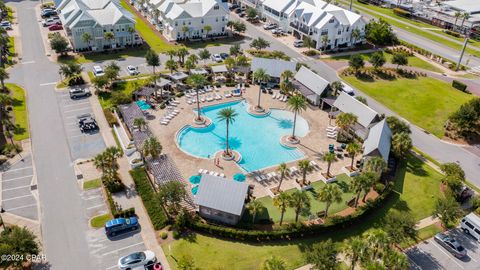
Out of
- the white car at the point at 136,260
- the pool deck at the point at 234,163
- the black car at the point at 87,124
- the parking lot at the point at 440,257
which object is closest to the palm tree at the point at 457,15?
the pool deck at the point at 234,163

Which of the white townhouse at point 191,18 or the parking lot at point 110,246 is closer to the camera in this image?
the parking lot at point 110,246

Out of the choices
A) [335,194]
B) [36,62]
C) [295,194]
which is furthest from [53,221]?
[36,62]

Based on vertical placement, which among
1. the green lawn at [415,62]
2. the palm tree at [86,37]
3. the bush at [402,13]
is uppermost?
the bush at [402,13]

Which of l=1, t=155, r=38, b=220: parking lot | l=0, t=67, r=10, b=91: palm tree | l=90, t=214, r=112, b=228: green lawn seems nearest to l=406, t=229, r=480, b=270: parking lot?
l=90, t=214, r=112, b=228: green lawn

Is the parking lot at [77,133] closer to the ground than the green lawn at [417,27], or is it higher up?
closer to the ground

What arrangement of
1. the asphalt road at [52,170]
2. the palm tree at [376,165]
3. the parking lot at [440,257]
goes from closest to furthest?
the asphalt road at [52,170]
the parking lot at [440,257]
the palm tree at [376,165]

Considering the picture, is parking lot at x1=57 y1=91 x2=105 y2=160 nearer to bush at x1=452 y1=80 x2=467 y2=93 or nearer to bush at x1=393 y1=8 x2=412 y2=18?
bush at x1=452 y1=80 x2=467 y2=93

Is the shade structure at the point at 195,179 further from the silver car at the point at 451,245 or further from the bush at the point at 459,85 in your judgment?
the bush at the point at 459,85

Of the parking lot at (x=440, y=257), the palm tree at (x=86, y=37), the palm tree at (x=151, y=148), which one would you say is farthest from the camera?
the palm tree at (x=86, y=37)
